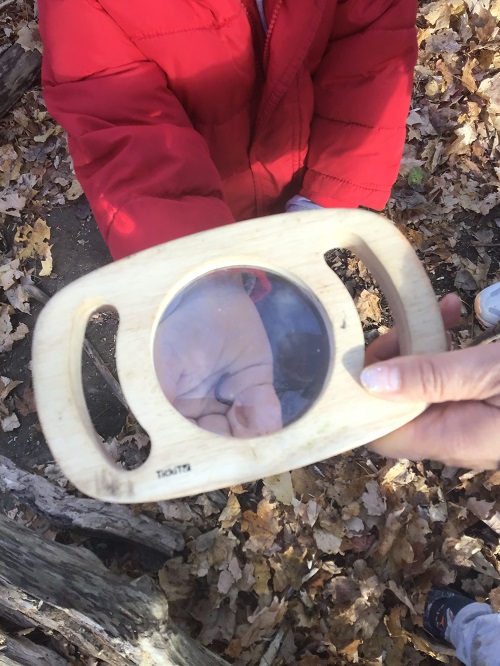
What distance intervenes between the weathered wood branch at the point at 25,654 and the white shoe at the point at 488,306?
230 cm

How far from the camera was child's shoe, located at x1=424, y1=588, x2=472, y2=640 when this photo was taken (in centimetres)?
241

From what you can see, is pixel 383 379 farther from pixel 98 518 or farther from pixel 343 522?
pixel 98 518

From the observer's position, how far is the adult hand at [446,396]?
1.25 m

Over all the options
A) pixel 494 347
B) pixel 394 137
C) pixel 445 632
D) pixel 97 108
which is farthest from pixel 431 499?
pixel 97 108

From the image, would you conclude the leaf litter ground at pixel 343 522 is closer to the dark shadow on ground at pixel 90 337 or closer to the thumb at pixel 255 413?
the dark shadow on ground at pixel 90 337

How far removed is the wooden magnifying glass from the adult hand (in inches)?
2.3

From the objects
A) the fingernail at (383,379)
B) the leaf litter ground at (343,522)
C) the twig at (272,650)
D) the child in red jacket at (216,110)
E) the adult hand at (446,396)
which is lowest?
the twig at (272,650)

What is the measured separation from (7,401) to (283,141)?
6.26 ft

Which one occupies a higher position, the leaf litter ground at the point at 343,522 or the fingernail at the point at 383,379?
the fingernail at the point at 383,379

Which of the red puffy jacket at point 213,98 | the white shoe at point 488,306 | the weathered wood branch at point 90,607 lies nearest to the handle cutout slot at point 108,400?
the weathered wood branch at point 90,607

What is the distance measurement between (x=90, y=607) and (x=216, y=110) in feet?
5.84

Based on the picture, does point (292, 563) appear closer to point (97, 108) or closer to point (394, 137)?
point (394, 137)

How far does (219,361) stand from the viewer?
148cm

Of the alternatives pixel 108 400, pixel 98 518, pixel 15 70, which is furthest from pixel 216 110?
pixel 15 70
